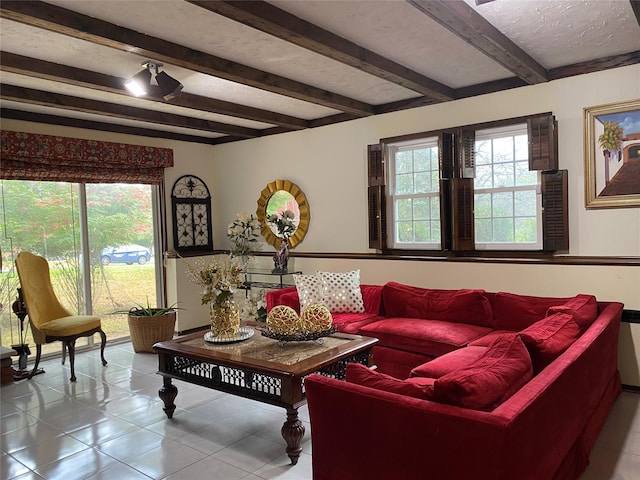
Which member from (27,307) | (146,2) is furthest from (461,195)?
(27,307)

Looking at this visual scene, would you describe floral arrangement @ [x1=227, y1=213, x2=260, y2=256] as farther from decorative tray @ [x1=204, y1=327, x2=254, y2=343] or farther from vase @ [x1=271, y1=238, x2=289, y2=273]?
decorative tray @ [x1=204, y1=327, x2=254, y2=343]

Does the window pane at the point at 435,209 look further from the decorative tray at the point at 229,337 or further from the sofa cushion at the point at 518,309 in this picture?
the decorative tray at the point at 229,337

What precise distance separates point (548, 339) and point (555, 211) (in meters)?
1.91

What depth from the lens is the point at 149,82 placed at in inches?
139

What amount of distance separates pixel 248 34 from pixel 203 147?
3536 mm

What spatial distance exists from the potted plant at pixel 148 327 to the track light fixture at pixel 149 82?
2.27 meters

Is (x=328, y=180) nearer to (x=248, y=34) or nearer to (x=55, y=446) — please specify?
(x=248, y=34)

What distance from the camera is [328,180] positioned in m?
5.36

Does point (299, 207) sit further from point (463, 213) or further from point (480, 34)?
point (480, 34)

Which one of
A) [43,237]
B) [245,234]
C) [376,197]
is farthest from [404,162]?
[43,237]

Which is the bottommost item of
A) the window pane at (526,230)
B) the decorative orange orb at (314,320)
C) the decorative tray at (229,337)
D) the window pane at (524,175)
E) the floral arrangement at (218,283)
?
the decorative tray at (229,337)

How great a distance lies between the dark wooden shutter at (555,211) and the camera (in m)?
3.81

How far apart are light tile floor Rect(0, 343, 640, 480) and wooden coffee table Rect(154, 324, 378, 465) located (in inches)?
8.4

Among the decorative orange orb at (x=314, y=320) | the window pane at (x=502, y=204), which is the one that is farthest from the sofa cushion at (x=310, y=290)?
the window pane at (x=502, y=204)
